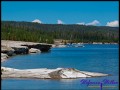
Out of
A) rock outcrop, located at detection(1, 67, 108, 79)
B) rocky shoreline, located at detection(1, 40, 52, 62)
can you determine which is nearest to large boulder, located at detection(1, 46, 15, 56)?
rocky shoreline, located at detection(1, 40, 52, 62)

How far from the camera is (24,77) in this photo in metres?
27.6

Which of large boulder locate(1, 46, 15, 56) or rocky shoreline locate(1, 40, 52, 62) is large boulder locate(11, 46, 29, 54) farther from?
large boulder locate(1, 46, 15, 56)

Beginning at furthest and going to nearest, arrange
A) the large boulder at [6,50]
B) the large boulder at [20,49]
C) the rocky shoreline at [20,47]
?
1. the large boulder at [20,49]
2. the rocky shoreline at [20,47]
3. the large boulder at [6,50]

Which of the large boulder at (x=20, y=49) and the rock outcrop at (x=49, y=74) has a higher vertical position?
the rock outcrop at (x=49, y=74)

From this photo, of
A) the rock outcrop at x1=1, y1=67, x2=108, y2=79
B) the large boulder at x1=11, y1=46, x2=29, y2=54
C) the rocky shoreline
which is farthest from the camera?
the large boulder at x1=11, y1=46, x2=29, y2=54

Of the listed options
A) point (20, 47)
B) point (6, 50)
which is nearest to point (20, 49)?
point (20, 47)

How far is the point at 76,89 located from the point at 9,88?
3670mm

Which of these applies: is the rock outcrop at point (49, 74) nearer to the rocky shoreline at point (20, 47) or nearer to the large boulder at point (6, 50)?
the large boulder at point (6, 50)

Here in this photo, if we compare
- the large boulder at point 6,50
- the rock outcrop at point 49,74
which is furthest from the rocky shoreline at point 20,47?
the rock outcrop at point 49,74

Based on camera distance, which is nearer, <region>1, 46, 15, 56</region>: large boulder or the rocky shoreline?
<region>1, 46, 15, 56</region>: large boulder

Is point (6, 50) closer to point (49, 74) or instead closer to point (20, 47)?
point (20, 47)

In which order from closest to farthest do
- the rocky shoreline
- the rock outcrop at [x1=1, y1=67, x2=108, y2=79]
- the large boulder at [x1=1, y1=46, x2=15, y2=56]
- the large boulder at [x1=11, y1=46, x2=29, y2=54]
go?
the rock outcrop at [x1=1, y1=67, x2=108, y2=79]
the large boulder at [x1=1, y1=46, x2=15, y2=56]
the rocky shoreline
the large boulder at [x1=11, y1=46, x2=29, y2=54]

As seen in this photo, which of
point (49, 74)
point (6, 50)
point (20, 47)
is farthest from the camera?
point (20, 47)

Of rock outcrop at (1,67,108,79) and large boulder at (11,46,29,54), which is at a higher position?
rock outcrop at (1,67,108,79)
